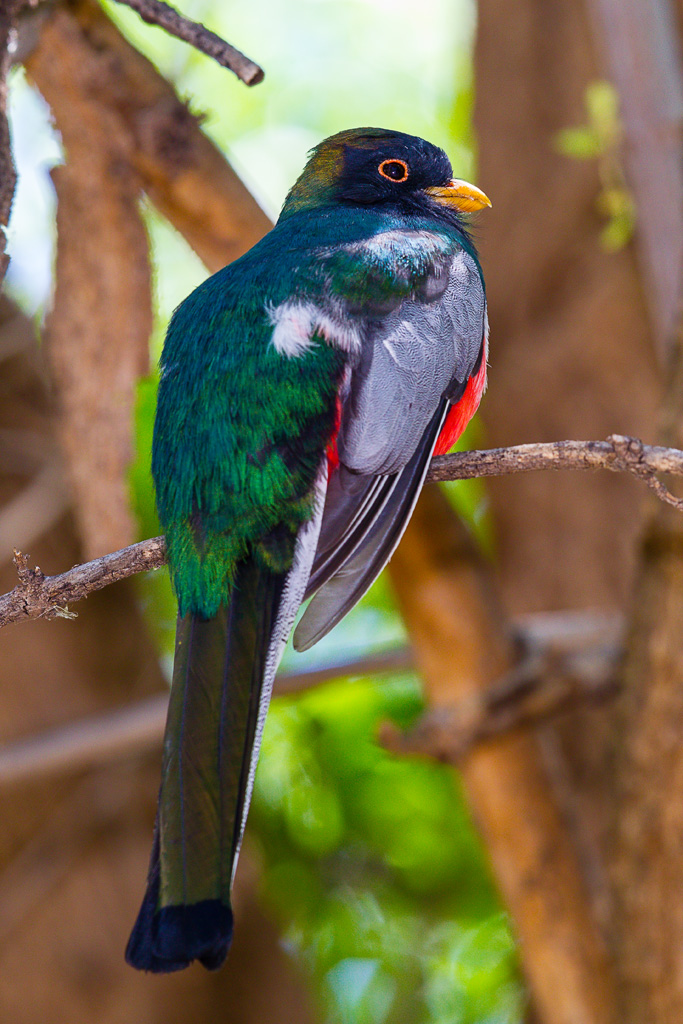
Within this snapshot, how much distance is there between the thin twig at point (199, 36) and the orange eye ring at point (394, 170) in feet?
2.03

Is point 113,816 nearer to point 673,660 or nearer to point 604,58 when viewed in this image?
point 673,660

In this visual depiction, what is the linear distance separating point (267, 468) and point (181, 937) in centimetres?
89

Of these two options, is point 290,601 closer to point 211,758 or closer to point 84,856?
point 211,758

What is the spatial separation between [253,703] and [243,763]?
0.11m

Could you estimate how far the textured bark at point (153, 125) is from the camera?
10.4ft

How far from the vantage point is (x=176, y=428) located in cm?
225

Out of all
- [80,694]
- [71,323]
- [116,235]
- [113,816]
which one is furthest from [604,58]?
[113,816]

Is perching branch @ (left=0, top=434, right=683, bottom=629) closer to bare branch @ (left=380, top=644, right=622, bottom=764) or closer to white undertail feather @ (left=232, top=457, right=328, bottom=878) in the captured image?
white undertail feather @ (left=232, top=457, right=328, bottom=878)

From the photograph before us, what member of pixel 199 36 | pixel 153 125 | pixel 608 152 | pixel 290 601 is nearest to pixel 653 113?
pixel 608 152

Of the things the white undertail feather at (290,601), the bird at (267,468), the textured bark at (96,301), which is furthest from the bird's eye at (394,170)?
the white undertail feather at (290,601)

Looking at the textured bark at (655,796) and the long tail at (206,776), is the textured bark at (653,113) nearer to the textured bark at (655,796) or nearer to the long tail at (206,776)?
the textured bark at (655,796)

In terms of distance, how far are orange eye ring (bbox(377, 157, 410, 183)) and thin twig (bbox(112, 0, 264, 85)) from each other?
2.03 feet

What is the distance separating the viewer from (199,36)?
93.0 inches

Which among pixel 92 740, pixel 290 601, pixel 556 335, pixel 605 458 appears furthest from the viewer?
pixel 556 335
